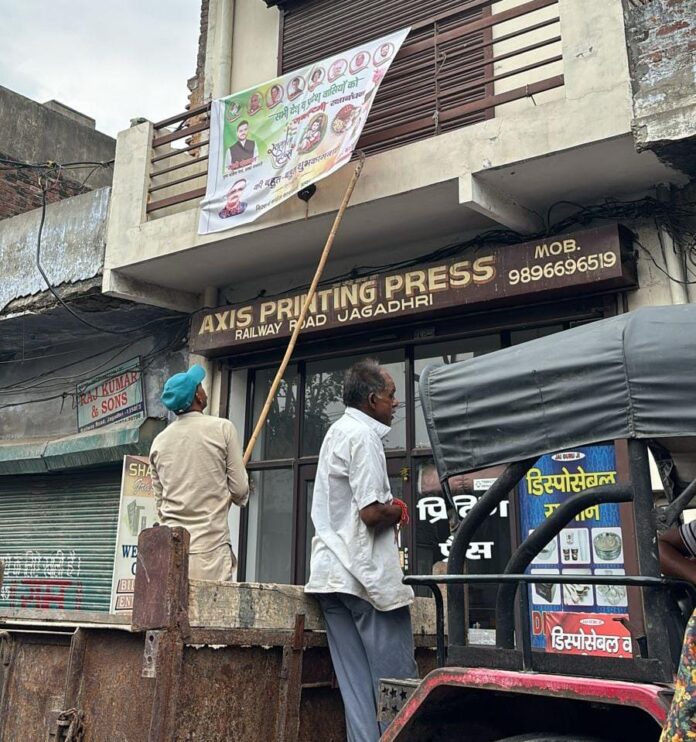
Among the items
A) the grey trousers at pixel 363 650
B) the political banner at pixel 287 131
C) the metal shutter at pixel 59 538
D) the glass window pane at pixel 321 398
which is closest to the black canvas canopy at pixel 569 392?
the grey trousers at pixel 363 650

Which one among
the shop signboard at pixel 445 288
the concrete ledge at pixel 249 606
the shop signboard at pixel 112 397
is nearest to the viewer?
the concrete ledge at pixel 249 606

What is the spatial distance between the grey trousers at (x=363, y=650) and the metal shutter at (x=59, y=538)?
6.43 meters

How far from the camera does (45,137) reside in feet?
41.3

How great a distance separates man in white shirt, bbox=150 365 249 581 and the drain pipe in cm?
347

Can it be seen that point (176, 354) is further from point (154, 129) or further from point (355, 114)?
point (355, 114)

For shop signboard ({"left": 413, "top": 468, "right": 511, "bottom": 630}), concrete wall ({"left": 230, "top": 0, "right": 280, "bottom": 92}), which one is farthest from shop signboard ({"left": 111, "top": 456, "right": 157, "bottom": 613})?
concrete wall ({"left": 230, "top": 0, "right": 280, "bottom": 92})

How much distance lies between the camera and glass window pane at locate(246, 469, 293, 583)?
7.77 metres

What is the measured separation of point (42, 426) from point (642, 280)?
729 cm

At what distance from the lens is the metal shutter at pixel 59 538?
927 cm

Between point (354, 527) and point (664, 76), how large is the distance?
13.0ft

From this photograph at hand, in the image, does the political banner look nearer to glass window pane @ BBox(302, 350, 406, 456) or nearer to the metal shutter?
glass window pane @ BBox(302, 350, 406, 456)

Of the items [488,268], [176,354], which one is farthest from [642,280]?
[176,354]

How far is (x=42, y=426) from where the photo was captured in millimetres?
10047

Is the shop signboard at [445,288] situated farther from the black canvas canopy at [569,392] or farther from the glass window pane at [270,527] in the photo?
the black canvas canopy at [569,392]
